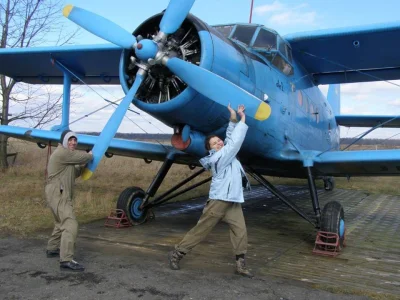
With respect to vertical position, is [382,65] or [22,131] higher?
[382,65]

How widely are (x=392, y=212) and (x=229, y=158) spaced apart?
7314mm

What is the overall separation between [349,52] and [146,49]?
4.71 meters

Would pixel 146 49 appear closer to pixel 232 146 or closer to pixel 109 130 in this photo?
pixel 109 130

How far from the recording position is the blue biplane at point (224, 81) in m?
4.53

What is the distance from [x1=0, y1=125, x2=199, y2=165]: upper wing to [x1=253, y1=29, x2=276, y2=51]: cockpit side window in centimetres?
233

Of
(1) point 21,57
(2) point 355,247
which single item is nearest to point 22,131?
(1) point 21,57

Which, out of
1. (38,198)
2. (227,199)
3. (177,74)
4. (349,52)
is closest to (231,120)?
(177,74)

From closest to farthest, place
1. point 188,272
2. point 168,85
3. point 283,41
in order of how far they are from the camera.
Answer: point 188,272
point 168,85
point 283,41

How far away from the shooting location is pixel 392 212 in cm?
992

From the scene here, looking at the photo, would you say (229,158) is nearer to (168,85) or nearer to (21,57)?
(168,85)

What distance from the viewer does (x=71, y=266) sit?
422 cm

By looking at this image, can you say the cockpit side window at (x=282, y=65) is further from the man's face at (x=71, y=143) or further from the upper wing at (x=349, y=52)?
the man's face at (x=71, y=143)

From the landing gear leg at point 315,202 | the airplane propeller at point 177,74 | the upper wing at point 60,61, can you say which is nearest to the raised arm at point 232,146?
the airplane propeller at point 177,74

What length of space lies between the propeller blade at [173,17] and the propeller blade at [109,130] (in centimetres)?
63
